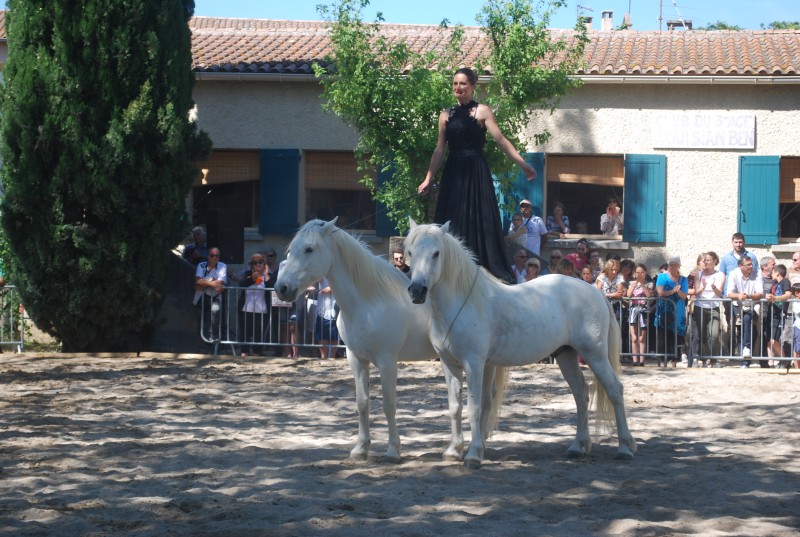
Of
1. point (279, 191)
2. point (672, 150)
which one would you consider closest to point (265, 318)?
point (279, 191)

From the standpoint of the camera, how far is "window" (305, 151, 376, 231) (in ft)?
67.5

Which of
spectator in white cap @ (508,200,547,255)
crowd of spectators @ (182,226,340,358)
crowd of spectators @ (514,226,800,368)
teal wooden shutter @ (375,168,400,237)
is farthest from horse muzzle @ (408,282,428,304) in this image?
teal wooden shutter @ (375,168,400,237)

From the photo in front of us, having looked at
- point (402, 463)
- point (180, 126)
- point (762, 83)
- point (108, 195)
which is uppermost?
point (762, 83)

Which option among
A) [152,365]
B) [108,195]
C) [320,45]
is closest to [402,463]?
[152,365]

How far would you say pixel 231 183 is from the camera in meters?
20.8

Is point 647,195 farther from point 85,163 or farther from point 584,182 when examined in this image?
point 85,163

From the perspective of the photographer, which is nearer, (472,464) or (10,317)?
(472,464)

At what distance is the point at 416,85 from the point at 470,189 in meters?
7.77

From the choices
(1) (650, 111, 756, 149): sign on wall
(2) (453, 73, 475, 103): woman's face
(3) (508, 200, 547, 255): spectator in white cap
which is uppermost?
(1) (650, 111, 756, 149): sign on wall

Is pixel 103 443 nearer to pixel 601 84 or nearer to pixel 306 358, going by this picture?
pixel 306 358

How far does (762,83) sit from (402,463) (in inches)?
520

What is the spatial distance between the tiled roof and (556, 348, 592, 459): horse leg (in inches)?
408

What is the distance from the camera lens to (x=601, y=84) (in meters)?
19.9

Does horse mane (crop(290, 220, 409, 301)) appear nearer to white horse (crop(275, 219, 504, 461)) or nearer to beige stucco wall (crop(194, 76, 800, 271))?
white horse (crop(275, 219, 504, 461))
